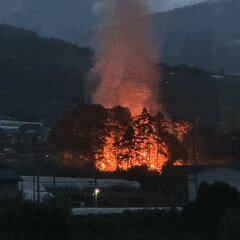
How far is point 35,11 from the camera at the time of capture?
11875 cm

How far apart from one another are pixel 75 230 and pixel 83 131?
43.5ft

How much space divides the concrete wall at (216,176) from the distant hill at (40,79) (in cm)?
2102

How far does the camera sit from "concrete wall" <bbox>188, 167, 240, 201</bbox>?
985 inches

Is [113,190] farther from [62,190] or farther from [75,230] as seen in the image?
[75,230]

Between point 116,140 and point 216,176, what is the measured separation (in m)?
5.61

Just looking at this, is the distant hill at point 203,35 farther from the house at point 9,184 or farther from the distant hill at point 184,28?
the house at point 9,184

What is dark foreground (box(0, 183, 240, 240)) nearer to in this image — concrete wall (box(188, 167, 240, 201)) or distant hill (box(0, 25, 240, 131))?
concrete wall (box(188, 167, 240, 201))

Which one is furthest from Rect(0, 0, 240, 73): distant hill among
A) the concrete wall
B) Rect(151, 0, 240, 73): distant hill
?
the concrete wall

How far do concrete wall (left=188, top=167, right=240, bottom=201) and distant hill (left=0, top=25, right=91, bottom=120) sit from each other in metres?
21.0

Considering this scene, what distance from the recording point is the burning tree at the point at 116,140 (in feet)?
98.3

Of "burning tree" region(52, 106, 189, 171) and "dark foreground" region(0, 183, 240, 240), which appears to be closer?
"dark foreground" region(0, 183, 240, 240)

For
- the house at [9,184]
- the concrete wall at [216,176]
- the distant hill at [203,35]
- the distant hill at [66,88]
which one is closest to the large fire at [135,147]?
the concrete wall at [216,176]

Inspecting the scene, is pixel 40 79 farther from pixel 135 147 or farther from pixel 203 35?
pixel 203 35

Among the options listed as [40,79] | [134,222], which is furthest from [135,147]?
[40,79]
